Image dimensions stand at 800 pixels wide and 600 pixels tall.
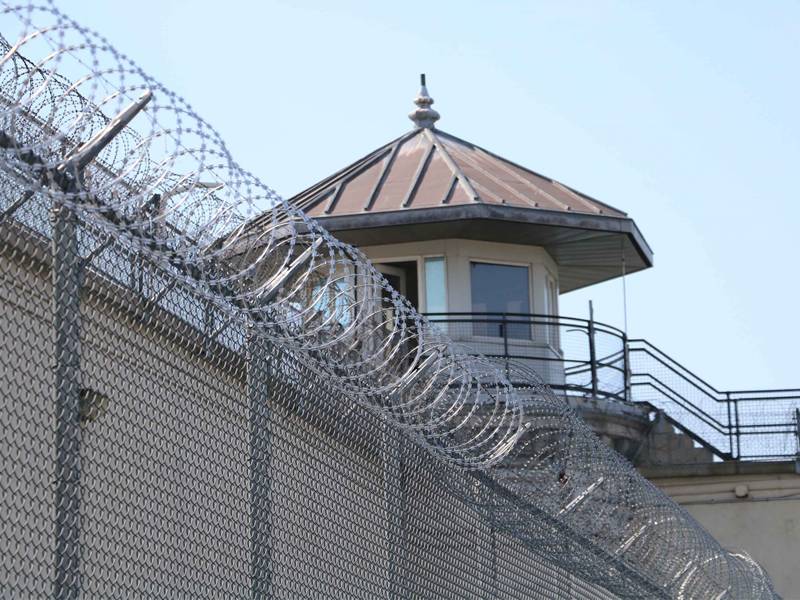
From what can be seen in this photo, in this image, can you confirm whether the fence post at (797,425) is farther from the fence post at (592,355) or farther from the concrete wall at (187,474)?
the concrete wall at (187,474)

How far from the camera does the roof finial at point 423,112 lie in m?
24.4

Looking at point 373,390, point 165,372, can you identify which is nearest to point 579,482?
point 373,390

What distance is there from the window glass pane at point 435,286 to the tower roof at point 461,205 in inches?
13.9

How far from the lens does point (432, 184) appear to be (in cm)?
2205

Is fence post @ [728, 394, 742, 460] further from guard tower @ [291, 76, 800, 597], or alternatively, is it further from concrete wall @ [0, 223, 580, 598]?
concrete wall @ [0, 223, 580, 598]

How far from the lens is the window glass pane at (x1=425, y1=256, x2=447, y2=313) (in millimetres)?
21391

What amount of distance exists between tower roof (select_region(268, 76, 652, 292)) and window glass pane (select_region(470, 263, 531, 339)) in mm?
408

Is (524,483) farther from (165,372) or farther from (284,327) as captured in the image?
(165,372)

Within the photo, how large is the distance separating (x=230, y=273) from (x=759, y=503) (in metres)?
18.8

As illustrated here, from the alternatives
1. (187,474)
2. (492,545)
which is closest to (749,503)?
(492,545)

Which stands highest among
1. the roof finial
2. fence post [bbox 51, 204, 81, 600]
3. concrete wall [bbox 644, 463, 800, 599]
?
the roof finial

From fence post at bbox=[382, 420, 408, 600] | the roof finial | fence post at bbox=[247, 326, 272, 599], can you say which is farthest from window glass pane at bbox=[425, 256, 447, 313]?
fence post at bbox=[247, 326, 272, 599]

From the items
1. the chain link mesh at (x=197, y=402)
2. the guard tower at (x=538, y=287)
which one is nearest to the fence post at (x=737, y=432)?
the guard tower at (x=538, y=287)

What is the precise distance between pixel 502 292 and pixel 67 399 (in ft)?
59.8
